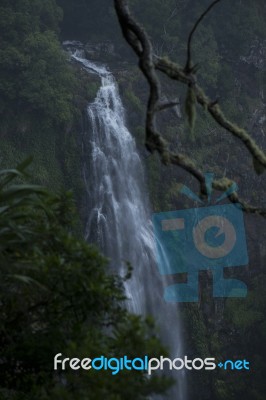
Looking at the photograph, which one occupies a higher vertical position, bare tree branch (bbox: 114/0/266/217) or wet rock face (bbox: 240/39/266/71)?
wet rock face (bbox: 240/39/266/71)

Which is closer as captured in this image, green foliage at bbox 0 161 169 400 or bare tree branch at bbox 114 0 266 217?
bare tree branch at bbox 114 0 266 217

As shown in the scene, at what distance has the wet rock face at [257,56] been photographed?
2622 centimetres

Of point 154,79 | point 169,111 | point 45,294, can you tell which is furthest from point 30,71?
point 154,79

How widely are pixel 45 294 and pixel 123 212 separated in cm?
1532

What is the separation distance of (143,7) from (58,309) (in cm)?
2152

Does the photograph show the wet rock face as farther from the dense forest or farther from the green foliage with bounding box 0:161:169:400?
the green foliage with bounding box 0:161:169:400

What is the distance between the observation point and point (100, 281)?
5172 mm

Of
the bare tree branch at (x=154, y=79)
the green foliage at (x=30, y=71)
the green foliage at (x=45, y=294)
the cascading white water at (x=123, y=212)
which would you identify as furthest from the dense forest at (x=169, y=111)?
the bare tree branch at (x=154, y=79)

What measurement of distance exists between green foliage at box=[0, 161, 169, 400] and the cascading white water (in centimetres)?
1391

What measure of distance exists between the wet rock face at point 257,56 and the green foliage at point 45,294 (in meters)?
21.5

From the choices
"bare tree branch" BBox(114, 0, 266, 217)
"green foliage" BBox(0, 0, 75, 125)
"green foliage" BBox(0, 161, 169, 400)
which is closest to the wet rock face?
"green foliage" BBox(0, 0, 75, 125)

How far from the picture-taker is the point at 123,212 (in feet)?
68.2

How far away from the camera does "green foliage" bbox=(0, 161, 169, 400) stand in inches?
202

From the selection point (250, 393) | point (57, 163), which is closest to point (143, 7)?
point (57, 163)
